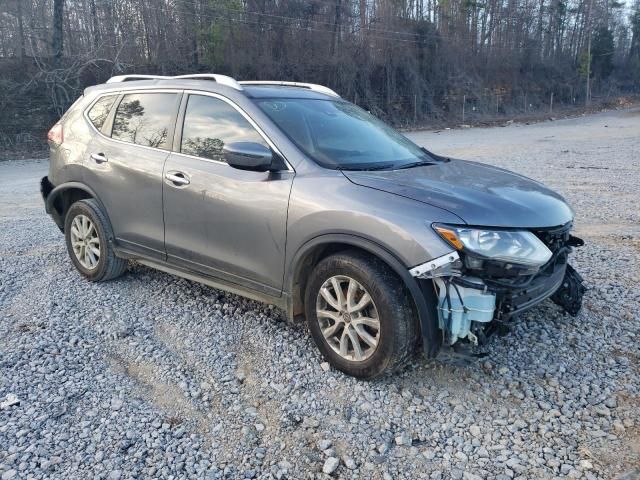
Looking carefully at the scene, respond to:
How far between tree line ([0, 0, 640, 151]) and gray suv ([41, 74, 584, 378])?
20.4m

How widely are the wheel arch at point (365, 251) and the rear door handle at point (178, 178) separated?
114 cm

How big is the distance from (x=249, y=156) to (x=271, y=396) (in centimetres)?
154

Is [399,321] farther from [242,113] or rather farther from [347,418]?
[242,113]

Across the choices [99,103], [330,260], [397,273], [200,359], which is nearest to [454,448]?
[397,273]

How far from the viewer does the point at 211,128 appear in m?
4.04

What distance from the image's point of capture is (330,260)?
3.33 metres

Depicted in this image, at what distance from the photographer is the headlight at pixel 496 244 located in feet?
9.53

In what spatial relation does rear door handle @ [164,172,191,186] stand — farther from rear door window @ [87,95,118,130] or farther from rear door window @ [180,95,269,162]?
rear door window @ [87,95,118,130]

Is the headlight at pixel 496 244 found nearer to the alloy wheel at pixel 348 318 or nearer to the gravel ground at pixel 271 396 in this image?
the alloy wheel at pixel 348 318

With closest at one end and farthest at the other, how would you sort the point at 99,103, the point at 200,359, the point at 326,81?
1. the point at 200,359
2. the point at 99,103
3. the point at 326,81

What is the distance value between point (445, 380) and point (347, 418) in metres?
0.75

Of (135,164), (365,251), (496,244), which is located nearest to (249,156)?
(365,251)

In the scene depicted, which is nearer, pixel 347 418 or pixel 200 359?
pixel 347 418

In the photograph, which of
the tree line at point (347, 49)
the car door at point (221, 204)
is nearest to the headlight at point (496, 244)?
the car door at point (221, 204)
